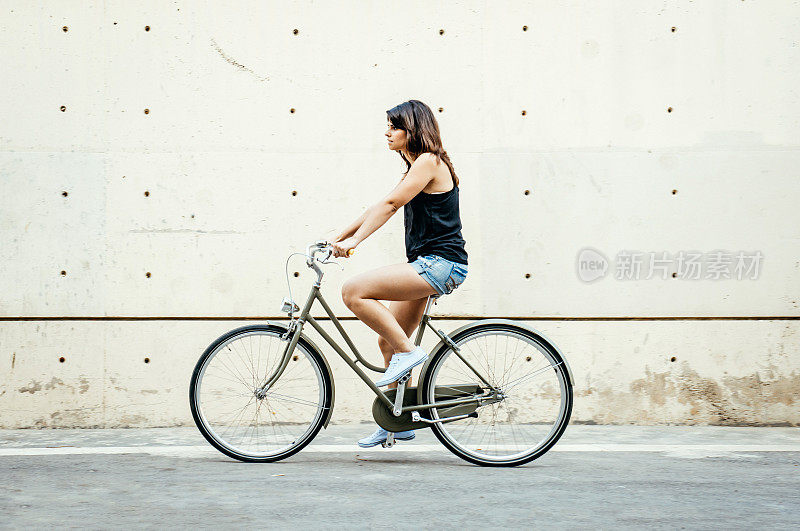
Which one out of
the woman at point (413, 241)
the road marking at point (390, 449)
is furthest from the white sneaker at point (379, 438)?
the woman at point (413, 241)

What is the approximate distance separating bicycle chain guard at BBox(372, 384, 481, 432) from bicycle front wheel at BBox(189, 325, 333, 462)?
301 mm

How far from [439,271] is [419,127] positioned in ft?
2.52

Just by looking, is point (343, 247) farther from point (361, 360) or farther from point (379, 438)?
point (379, 438)

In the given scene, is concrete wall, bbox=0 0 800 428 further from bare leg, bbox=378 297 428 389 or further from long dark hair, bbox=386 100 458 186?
long dark hair, bbox=386 100 458 186

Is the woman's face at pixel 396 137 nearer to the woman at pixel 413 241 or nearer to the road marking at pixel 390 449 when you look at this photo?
the woman at pixel 413 241

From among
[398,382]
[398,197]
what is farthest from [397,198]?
[398,382]

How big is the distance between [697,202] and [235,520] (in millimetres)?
3859

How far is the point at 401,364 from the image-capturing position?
4547 millimetres

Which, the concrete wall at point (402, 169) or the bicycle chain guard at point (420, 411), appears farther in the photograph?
the concrete wall at point (402, 169)

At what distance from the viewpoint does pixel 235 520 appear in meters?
3.55

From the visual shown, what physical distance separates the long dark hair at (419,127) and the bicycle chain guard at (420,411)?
109 centimetres

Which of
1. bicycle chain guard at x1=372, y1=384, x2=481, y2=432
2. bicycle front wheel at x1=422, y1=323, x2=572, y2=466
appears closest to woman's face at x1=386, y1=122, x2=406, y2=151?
bicycle front wheel at x1=422, y1=323, x2=572, y2=466

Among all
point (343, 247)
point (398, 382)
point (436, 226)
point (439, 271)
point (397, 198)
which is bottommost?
point (398, 382)

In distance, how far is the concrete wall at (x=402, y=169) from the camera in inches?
230
